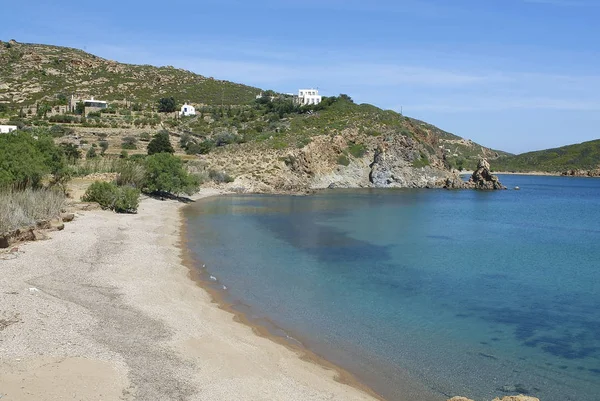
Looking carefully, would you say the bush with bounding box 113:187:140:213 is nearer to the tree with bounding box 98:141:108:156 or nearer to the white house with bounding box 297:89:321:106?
the tree with bounding box 98:141:108:156

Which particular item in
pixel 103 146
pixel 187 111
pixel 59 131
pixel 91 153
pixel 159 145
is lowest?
pixel 91 153

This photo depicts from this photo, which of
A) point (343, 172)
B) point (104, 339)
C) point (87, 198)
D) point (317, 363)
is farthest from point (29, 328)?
point (343, 172)

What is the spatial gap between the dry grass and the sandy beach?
2.07m

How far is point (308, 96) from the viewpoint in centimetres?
13250

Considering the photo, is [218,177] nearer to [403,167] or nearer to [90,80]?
[403,167]

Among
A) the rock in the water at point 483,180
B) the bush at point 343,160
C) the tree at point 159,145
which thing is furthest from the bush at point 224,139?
the rock in the water at point 483,180

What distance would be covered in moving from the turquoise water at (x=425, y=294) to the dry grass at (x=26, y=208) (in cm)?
745

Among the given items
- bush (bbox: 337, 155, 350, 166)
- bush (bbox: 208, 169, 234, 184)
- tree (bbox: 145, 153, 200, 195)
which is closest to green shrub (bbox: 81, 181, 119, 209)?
tree (bbox: 145, 153, 200, 195)

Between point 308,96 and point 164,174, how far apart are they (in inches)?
3547

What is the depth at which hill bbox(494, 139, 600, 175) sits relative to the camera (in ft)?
545

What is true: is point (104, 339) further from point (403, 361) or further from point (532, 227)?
point (532, 227)

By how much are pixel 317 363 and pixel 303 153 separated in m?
63.1

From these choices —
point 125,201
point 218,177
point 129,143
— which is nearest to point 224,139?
point 129,143

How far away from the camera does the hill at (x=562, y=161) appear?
166125 mm
